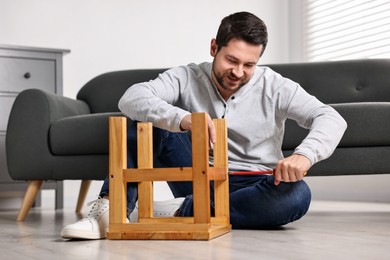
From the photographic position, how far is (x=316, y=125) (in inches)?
63.3

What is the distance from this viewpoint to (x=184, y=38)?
4.11m

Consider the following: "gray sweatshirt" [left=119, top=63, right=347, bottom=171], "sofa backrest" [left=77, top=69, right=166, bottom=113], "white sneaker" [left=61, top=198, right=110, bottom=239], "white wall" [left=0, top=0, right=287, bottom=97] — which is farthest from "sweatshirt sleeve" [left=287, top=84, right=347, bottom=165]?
"white wall" [left=0, top=0, right=287, bottom=97]

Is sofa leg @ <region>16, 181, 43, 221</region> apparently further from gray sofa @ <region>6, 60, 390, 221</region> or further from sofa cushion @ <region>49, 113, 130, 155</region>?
sofa cushion @ <region>49, 113, 130, 155</region>

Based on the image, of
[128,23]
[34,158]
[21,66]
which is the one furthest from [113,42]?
[34,158]

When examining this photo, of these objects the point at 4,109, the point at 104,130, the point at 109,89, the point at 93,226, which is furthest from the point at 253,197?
the point at 4,109

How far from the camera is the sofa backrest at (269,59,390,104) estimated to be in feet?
9.68

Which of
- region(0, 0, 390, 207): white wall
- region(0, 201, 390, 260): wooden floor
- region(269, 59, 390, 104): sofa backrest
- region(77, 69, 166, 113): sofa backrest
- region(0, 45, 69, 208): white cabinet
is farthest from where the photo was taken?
region(0, 0, 390, 207): white wall

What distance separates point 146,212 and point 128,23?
8.20 feet

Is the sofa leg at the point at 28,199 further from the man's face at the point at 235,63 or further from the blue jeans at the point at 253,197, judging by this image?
the man's face at the point at 235,63

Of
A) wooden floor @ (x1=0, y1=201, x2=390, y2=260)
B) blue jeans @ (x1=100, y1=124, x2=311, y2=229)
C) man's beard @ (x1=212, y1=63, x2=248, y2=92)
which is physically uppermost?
man's beard @ (x1=212, y1=63, x2=248, y2=92)

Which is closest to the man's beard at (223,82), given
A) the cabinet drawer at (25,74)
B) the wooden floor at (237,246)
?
the wooden floor at (237,246)

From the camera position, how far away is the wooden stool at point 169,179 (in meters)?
1.44

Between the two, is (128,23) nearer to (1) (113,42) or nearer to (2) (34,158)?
(1) (113,42)

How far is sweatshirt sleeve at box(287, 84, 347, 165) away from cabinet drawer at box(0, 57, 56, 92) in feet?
6.42
